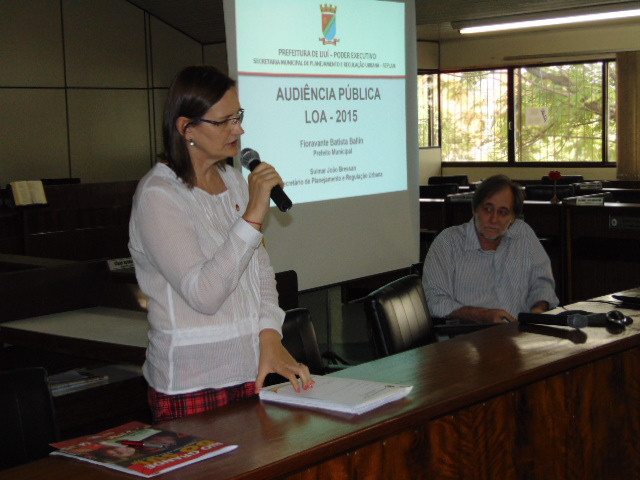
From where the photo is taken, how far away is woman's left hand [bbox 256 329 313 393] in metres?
1.84

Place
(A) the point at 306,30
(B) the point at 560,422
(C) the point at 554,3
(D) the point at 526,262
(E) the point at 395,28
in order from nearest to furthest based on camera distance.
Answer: (B) the point at 560,422, (D) the point at 526,262, (A) the point at 306,30, (E) the point at 395,28, (C) the point at 554,3

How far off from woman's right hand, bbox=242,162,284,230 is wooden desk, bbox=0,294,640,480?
41 centimetres

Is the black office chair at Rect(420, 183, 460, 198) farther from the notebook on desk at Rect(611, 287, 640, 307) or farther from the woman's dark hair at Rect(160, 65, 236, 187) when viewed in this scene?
the woman's dark hair at Rect(160, 65, 236, 187)

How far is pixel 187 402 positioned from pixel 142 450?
0.42 m

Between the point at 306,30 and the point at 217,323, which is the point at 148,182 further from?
the point at 306,30

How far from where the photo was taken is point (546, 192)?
6785 mm

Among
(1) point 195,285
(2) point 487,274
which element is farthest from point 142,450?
(2) point 487,274

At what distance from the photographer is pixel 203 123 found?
73.8 inches

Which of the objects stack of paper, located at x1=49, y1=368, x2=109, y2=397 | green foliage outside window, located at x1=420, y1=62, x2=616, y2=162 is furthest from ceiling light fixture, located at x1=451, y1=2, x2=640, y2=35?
stack of paper, located at x1=49, y1=368, x2=109, y2=397

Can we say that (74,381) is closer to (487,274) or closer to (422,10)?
(487,274)

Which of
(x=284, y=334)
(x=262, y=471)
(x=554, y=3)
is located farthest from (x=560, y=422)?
(x=554, y=3)

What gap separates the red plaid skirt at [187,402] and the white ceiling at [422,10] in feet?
25.0

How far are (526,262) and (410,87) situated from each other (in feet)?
4.50

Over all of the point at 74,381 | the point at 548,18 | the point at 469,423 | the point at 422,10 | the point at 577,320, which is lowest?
the point at 74,381
